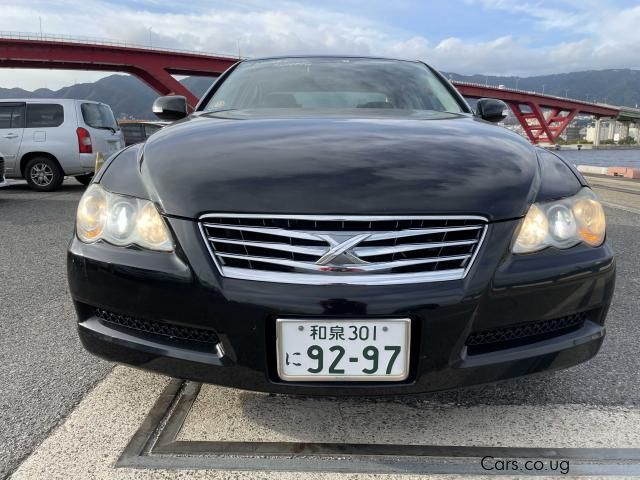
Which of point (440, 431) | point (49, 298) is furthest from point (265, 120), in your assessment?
point (49, 298)

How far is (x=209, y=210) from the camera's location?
143cm

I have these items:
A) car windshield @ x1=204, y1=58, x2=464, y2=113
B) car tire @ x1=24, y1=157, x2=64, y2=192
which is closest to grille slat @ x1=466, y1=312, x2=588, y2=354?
car windshield @ x1=204, y1=58, x2=464, y2=113

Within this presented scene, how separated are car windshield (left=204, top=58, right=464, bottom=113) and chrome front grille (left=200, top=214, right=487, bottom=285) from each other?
4.00 feet

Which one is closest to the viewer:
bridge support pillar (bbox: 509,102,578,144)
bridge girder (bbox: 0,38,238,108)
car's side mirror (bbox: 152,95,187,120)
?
car's side mirror (bbox: 152,95,187,120)

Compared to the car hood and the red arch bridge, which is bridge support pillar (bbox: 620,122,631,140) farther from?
the car hood

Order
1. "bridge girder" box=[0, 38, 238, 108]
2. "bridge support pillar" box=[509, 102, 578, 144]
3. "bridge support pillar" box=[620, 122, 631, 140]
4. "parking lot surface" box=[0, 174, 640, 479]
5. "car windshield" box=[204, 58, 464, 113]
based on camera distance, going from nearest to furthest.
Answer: "parking lot surface" box=[0, 174, 640, 479]
"car windshield" box=[204, 58, 464, 113]
"bridge girder" box=[0, 38, 238, 108]
"bridge support pillar" box=[509, 102, 578, 144]
"bridge support pillar" box=[620, 122, 631, 140]

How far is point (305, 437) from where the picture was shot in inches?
63.8

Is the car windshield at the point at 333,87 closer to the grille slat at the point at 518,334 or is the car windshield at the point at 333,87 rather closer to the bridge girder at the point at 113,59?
the grille slat at the point at 518,334

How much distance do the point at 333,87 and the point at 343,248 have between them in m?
1.56

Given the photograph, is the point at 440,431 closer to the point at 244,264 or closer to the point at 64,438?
the point at 244,264

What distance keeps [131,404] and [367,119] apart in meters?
1.35

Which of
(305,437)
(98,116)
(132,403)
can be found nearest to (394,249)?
(305,437)

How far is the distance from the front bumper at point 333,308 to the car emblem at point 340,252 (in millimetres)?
72

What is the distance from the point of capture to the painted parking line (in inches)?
58.1
